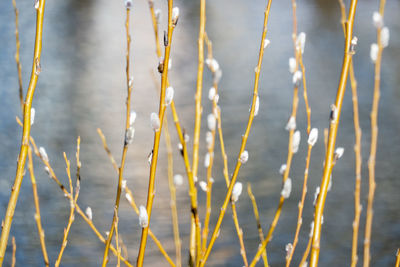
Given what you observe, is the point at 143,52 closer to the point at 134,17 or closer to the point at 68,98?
the point at 68,98

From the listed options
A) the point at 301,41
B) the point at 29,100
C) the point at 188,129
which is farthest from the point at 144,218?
the point at 188,129

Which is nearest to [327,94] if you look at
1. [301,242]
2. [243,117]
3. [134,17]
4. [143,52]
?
[243,117]

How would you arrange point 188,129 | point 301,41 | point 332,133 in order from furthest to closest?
point 188,129 → point 301,41 → point 332,133

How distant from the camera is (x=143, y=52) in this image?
8617mm

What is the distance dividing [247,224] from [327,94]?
2.77 metres

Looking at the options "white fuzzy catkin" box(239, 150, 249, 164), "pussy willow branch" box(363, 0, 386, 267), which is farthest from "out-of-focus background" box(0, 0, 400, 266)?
"pussy willow branch" box(363, 0, 386, 267)

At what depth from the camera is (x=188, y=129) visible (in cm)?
470

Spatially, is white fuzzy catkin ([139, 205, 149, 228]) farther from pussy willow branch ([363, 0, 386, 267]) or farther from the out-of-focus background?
the out-of-focus background

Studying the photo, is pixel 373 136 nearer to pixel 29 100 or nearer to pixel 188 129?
pixel 29 100

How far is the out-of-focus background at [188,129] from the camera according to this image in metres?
3.15

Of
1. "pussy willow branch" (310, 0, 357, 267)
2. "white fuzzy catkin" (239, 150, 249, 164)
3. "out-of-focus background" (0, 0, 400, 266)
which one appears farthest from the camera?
"out-of-focus background" (0, 0, 400, 266)

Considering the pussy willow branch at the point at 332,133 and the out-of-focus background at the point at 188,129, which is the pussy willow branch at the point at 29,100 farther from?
the out-of-focus background at the point at 188,129

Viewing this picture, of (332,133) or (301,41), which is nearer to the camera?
(332,133)

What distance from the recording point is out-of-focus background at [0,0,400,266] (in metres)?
3.15
